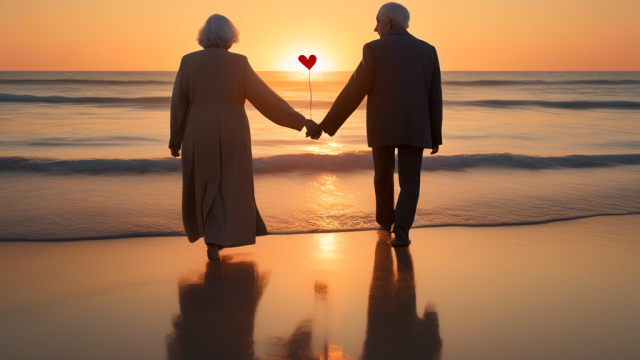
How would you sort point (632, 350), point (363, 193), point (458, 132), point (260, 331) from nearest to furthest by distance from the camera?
point (632, 350) < point (260, 331) < point (363, 193) < point (458, 132)

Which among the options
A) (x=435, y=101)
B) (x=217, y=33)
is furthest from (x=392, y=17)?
(x=217, y=33)

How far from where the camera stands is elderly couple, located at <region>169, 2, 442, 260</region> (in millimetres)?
4047

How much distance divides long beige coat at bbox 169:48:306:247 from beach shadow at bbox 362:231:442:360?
105cm

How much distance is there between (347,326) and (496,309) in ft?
2.72

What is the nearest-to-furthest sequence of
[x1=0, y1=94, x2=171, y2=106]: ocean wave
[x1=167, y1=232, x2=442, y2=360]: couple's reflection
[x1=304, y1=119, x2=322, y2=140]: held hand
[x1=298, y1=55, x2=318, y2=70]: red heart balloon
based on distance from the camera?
[x1=167, y1=232, x2=442, y2=360]: couple's reflection → [x1=304, y1=119, x2=322, y2=140]: held hand → [x1=298, y1=55, x2=318, y2=70]: red heart balloon → [x1=0, y1=94, x2=171, y2=106]: ocean wave

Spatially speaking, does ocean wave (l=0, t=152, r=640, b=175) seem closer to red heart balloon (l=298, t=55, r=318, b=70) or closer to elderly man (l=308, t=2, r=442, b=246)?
red heart balloon (l=298, t=55, r=318, b=70)

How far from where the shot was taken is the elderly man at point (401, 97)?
446 centimetres

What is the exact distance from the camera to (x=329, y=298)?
332 centimetres

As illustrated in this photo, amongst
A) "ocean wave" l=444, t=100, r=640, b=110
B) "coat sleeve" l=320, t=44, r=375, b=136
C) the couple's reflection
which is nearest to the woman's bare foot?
the couple's reflection

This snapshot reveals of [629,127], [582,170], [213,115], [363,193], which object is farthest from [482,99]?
[213,115]

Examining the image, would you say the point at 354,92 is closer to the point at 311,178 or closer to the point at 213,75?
the point at 213,75

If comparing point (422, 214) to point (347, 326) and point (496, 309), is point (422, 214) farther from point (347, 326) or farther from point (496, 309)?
point (347, 326)

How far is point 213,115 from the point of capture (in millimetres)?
4059

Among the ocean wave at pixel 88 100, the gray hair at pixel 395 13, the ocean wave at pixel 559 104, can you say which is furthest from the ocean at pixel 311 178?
the ocean wave at pixel 559 104
